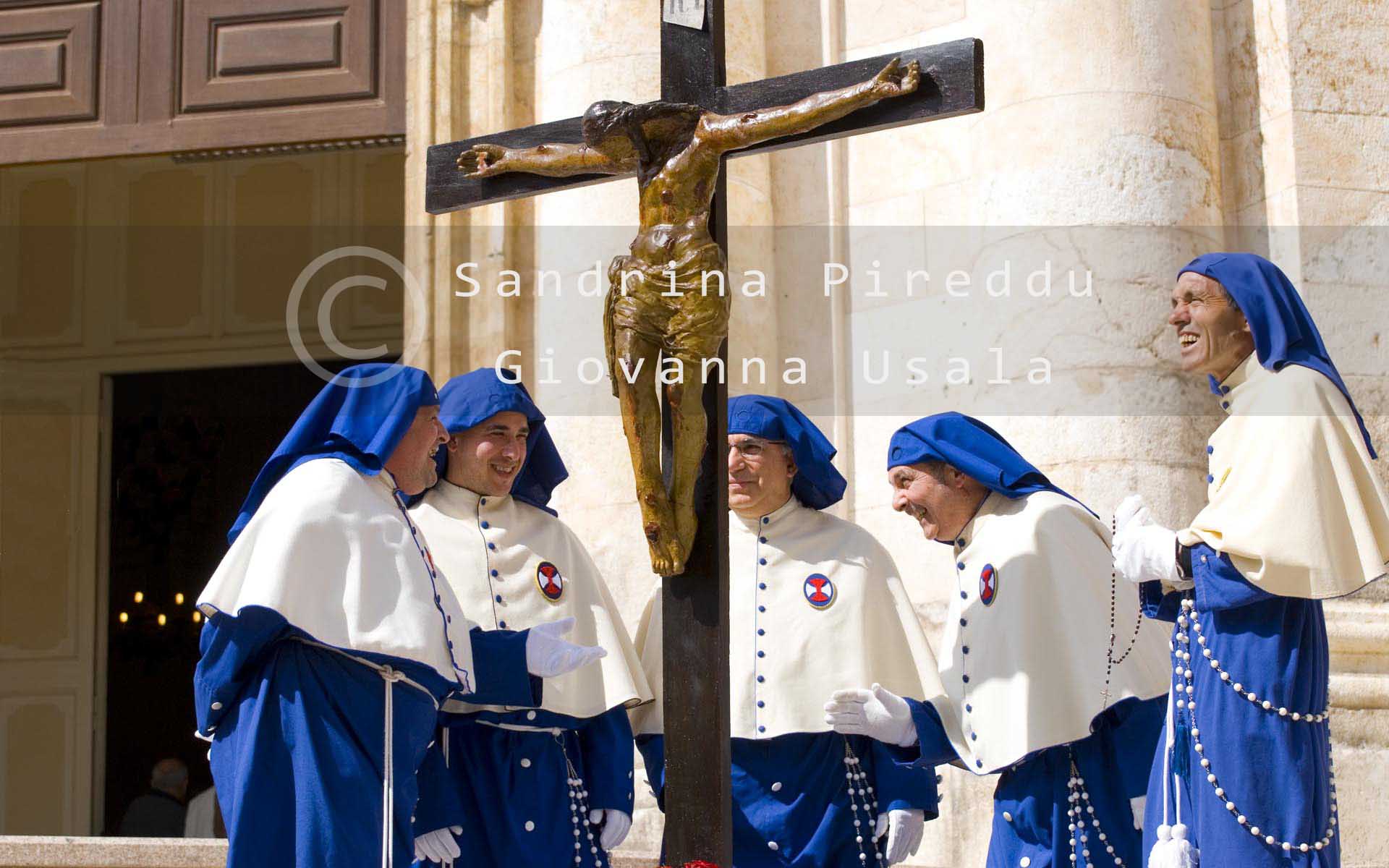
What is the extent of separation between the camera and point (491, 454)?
520 centimetres

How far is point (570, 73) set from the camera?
7.13m

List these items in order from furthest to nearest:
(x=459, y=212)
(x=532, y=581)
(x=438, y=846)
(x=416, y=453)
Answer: (x=459, y=212) < (x=532, y=581) < (x=438, y=846) < (x=416, y=453)

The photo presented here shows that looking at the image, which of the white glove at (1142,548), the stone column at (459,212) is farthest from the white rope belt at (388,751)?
the stone column at (459,212)

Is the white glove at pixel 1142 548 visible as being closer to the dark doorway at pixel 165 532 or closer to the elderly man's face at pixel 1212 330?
the elderly man's face at pixel 1212 330

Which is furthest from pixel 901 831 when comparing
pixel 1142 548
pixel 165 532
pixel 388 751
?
pixel 165 532

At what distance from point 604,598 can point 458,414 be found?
0.62 meters

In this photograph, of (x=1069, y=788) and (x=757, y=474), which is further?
(x=757, y=474)

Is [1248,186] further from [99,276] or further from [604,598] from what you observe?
[99,276]

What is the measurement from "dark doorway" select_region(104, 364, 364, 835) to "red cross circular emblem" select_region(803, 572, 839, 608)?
7.67 m

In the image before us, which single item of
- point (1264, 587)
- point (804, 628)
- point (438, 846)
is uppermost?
point (1264, 587)

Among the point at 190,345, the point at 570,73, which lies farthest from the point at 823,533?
the point at 190,345

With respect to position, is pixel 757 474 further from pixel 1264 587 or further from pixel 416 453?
pixel 1264 587

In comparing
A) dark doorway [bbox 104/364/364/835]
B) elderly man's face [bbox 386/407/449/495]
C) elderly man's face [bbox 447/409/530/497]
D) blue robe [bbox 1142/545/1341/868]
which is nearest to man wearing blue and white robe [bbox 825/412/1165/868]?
blue robe [bbox 1142/545/1341/868]

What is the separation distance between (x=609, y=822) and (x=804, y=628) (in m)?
0.72
